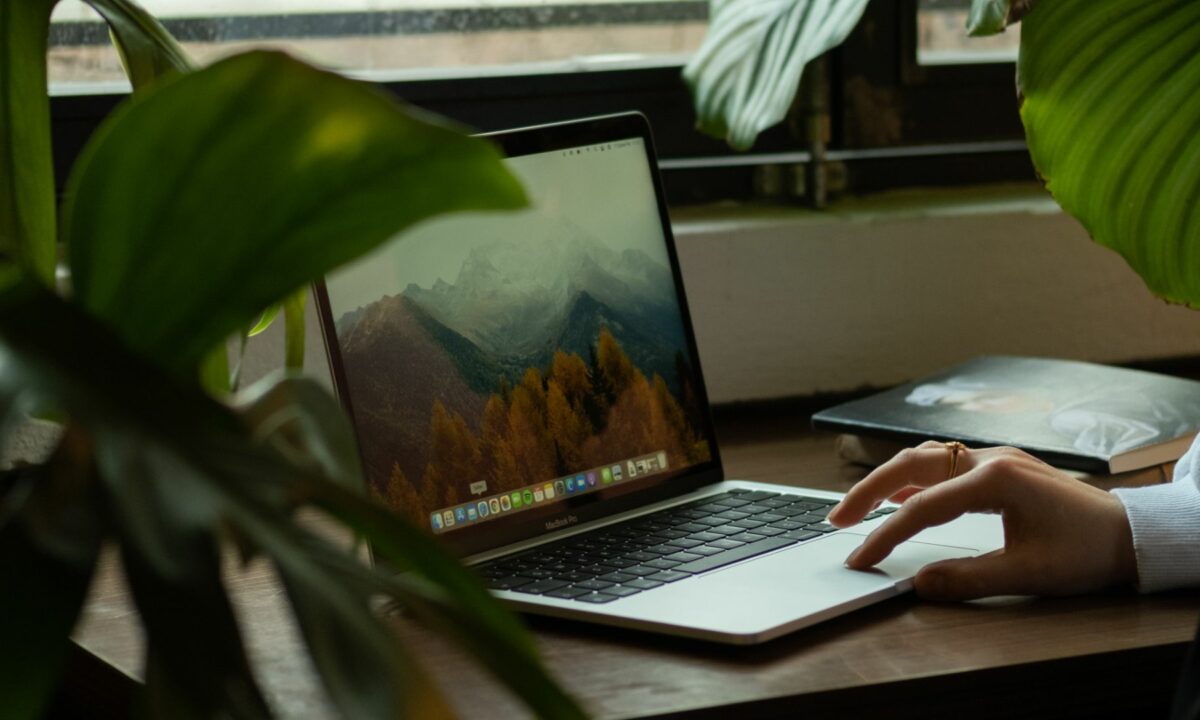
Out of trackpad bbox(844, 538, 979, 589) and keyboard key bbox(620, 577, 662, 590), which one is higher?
keyboard key bbox(620, 577, 662, 590)

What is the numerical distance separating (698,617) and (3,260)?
0.38 metres

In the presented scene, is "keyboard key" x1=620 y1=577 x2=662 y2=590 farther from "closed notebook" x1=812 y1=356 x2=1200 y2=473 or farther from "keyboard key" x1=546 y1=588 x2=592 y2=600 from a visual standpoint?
"closed notebook" x1=812 y1=356 x2=1200 y2=473

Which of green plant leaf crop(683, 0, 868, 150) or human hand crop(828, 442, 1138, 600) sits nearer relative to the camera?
human hand crop(828, 442, 1138, 600)

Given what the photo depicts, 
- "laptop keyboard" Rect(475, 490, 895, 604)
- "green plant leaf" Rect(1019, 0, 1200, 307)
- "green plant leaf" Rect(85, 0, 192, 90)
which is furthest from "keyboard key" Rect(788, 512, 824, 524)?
"green plant leaf" Rect(85, 0, 192, 90)

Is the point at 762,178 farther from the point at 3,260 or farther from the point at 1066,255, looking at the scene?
the point at 3,260

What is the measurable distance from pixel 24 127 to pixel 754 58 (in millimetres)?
583

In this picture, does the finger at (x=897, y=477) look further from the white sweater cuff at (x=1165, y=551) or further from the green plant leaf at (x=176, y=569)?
the green plant leaf at (x=176, y=569)

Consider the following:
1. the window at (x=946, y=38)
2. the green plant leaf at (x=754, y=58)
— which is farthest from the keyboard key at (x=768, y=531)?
the window at (x=946, y=38)

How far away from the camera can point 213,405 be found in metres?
0.37

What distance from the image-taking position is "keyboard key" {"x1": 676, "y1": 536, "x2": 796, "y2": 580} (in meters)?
0.79

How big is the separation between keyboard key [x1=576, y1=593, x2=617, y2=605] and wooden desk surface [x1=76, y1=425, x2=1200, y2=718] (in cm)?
1

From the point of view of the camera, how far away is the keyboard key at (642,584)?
76 cm

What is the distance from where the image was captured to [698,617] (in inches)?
27.2

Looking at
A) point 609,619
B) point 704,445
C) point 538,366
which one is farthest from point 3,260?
point 704,445
